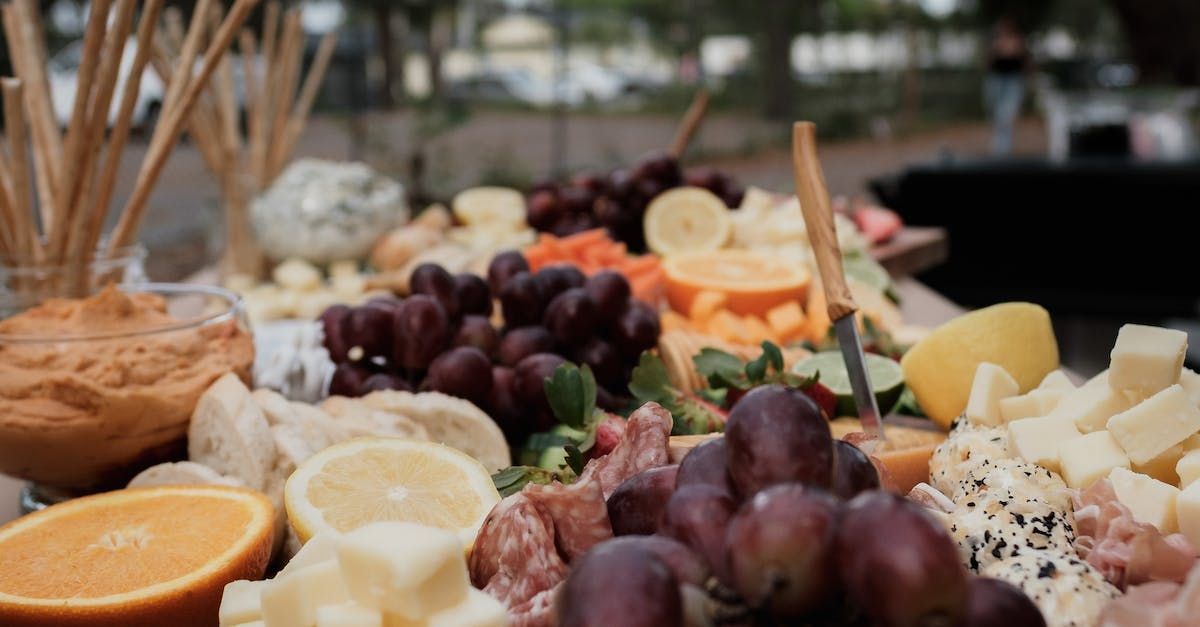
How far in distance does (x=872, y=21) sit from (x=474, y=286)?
30.8 feet

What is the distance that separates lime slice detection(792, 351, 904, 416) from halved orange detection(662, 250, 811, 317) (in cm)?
31

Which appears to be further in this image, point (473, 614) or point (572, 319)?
point (572, 319)

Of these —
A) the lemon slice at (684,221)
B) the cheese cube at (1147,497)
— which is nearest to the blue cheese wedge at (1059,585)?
the cheese cube at (1147,497)

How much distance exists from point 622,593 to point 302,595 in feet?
0.80

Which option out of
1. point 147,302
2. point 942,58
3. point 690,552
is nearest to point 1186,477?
point 690,552

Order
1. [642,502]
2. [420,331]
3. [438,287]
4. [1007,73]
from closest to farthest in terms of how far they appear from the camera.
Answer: [642,502], [420,331], [438,287], [1007,73]

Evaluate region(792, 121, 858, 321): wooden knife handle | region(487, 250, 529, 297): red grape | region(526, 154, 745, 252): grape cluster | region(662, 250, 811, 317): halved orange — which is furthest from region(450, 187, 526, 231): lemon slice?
region(792, 121, 858, 321): wooden knife handle

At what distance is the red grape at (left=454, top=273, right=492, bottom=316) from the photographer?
1395 mm

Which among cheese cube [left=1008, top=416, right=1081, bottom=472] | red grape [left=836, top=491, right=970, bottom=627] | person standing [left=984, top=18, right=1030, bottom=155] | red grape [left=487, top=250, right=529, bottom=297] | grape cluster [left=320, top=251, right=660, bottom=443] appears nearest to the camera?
red grape [left=836, top=491, right=970, bottom=627]

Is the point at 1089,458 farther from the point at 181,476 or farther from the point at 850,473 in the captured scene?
the point at 181,476

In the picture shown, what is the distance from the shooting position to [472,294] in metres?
1.40

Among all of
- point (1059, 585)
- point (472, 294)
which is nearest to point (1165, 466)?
point (1059, 585)

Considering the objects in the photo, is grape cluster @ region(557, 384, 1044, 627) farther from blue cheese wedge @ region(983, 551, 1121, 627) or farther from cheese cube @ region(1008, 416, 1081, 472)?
cheese cube @ region(1008, 416, 1081, 472)

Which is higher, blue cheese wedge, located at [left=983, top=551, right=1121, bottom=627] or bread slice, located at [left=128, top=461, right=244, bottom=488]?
blue cheese wedge, located at [left=983, top=551, right=1121, bottom=627]
